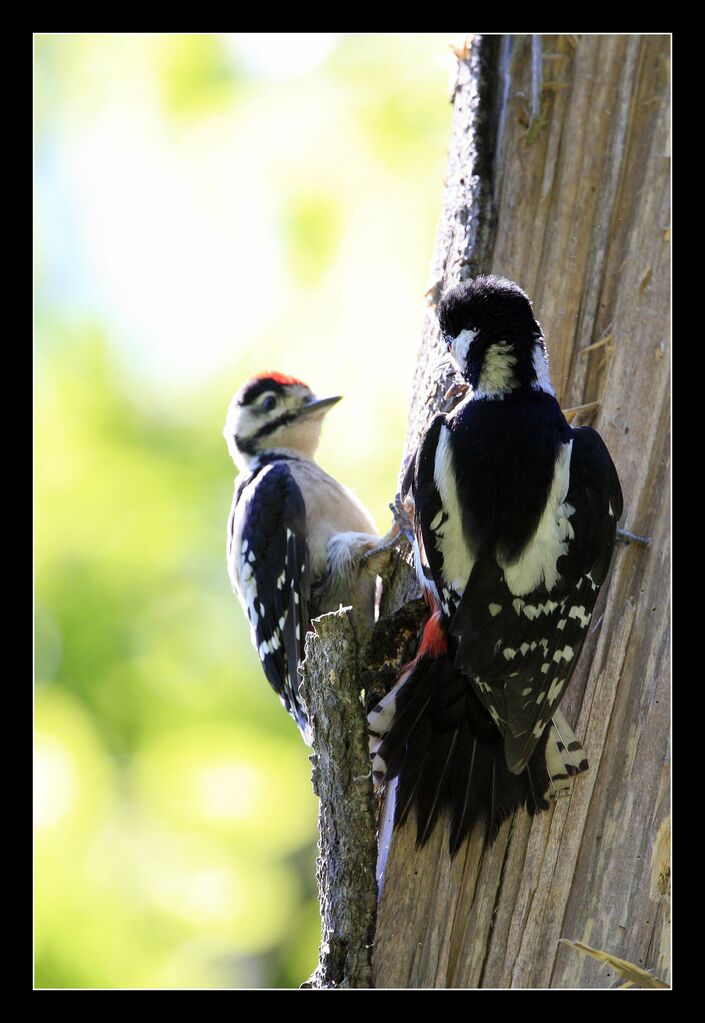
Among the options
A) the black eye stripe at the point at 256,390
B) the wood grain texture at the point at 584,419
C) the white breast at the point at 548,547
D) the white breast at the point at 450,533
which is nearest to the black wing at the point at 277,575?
the black eye stripe at the point at 256,390

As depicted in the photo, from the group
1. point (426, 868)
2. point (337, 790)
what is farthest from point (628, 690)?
point (337, 790)

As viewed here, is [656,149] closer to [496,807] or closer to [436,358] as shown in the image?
[436,358]

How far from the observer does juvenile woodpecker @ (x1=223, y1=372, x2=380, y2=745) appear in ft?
11.7

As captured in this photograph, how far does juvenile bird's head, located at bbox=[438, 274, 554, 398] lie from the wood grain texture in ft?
1.25

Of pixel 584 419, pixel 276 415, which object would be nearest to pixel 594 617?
pixel 584 419

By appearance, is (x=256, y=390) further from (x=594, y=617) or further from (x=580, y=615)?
(x=580, y=615)

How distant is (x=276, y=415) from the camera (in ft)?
14.1

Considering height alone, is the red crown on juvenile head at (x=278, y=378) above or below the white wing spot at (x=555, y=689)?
above

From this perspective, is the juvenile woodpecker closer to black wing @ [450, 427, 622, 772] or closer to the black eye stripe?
the black eye stripe

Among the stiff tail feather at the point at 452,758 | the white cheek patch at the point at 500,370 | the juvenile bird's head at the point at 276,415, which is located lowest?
the stiff tail feather at the point at 452,758

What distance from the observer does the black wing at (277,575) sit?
3506 mm

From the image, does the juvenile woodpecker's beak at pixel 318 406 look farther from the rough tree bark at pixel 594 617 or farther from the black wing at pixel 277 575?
the rough tree bark at pixel 594 617

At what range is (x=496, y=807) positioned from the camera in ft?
8.61

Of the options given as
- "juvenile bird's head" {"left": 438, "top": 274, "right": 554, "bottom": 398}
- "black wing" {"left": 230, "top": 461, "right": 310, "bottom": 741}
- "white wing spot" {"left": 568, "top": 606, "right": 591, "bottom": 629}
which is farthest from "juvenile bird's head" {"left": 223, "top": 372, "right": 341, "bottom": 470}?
"white wing spot" {"left": 568, "top": 606, "right": 591, "bottom": 629}
